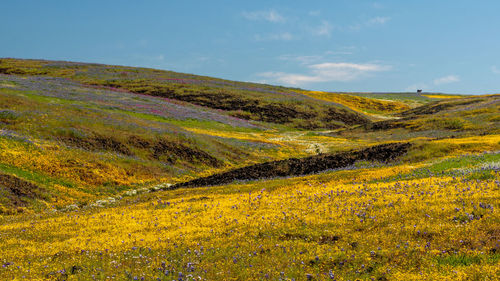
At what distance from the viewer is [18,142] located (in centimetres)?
3481

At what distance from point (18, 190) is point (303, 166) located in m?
22.8

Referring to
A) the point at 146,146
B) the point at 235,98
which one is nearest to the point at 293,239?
the point at 146,146

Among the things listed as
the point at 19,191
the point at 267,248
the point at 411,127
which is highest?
the point at 411,127

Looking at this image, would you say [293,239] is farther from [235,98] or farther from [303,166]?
[235,98]

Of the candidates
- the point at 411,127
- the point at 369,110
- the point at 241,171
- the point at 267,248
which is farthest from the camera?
the point at 369,110

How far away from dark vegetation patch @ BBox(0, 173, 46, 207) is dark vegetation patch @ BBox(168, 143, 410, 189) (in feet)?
34.7

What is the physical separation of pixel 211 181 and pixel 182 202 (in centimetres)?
1154

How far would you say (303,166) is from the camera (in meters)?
35.5

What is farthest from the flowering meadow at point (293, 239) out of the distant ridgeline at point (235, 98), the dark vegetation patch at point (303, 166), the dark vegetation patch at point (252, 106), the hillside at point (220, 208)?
the dark vegetation patch at point (252, 106)

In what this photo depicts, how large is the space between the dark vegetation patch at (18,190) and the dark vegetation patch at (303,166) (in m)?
10.6

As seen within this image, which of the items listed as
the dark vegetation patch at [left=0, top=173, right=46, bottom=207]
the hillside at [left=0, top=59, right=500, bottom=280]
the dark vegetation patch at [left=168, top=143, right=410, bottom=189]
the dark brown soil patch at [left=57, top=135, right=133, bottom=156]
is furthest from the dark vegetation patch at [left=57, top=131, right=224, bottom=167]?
the dark vegetation patch at [left=0, top=173, right=46, bottom=207]

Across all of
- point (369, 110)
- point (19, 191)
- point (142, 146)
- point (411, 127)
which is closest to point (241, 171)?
point (142, 146)

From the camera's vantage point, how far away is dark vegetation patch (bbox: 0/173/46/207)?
25678 millimetres

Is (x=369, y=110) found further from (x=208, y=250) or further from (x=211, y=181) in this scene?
(x=208, y=250)
